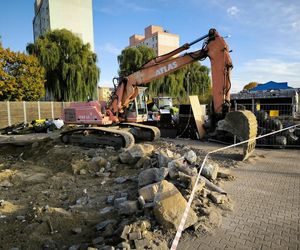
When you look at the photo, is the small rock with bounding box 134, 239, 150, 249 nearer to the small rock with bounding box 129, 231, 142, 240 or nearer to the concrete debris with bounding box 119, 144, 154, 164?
the small rock with bounding box 129, 231, 142, 240

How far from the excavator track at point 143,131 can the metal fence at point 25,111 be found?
14.0 meters

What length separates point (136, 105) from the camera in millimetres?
12289

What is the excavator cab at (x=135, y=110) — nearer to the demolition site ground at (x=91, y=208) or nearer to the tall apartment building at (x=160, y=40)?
the demolition site ground at (x=91, y=208)

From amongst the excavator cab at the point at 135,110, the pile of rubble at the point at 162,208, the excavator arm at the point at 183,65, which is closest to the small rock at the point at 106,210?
the pile of rubble at the point at 162,208

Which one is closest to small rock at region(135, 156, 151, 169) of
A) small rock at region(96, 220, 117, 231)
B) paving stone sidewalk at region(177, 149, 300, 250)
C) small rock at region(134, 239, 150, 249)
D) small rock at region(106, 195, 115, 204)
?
small rock at region(106, 195, 115, 204)

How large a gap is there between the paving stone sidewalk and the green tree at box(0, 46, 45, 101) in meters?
23.4

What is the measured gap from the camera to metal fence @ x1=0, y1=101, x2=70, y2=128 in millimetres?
21609

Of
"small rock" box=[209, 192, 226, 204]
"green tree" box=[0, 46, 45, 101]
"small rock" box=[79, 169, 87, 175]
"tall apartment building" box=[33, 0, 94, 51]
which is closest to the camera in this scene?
"small rock" box=[209, 192, 226, 204]

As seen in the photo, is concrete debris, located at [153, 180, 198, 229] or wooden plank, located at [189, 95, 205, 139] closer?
concrete debris, located at [153, 180, 198, 229]

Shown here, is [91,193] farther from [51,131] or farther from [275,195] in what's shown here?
[51,131]

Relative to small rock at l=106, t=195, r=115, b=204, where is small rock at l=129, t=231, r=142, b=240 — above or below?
above

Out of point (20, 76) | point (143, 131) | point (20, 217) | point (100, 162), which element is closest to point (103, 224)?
point (20, 217)

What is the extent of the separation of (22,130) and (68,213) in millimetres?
16747

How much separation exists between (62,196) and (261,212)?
372 cm
